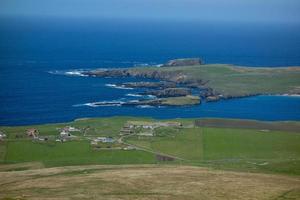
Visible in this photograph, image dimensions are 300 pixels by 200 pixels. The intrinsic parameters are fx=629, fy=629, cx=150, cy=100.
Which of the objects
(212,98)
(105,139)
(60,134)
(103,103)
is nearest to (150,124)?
(105,139)

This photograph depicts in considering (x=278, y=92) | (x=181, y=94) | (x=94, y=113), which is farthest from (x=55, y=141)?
(x=278, y=92)

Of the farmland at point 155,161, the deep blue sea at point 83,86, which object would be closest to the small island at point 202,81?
the deep blue sea at point 83,86

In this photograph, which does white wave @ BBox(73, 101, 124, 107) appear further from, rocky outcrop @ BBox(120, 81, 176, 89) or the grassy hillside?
the grassy hillside

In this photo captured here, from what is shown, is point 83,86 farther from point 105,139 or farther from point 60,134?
point 105,139

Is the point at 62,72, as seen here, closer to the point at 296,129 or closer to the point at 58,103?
the point at 58,103

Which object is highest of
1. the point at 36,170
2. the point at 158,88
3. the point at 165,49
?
the point at 165,49

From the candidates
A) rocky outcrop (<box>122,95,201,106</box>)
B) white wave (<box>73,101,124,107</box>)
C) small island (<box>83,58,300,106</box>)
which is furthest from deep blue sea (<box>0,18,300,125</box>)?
small island (<box>83,58,300,106</box>)
